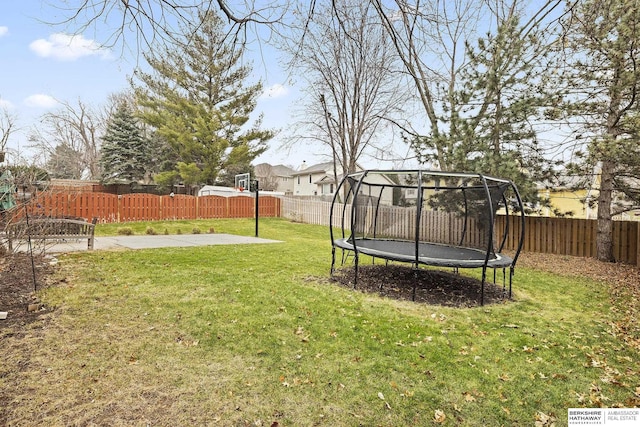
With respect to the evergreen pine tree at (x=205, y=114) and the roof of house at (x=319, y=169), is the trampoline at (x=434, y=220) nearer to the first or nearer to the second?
the evergreen pine tree at (x=205, y=114)

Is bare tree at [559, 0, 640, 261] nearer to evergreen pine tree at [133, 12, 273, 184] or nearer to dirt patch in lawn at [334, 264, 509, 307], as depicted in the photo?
dirt patch in lawn at [334, 264, 509, 307]

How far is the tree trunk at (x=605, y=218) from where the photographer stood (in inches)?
322

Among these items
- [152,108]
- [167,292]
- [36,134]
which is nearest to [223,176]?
[152,108]

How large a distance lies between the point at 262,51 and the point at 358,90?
14.8 meters

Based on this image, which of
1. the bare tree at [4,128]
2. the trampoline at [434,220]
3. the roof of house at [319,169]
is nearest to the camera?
the bare tree at [4,128]

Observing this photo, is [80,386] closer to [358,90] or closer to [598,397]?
[598,397]

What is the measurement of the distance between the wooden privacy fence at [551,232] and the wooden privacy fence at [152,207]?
362 inches

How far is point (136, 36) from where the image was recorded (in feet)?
10.9

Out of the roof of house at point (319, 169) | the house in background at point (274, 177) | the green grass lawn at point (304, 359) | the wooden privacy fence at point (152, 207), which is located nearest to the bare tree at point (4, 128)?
the green grass lawn at point (304, 359)

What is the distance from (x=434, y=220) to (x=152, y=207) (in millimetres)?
11657

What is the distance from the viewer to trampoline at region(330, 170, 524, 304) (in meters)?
5.33

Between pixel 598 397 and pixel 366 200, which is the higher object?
pixel 366 200

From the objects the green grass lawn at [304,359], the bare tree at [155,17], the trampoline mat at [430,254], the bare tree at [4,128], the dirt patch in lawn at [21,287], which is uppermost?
the bare tree at [155,17]

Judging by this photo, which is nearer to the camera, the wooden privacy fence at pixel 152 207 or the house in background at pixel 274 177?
the wooden privacy fence at pixel 152 207
